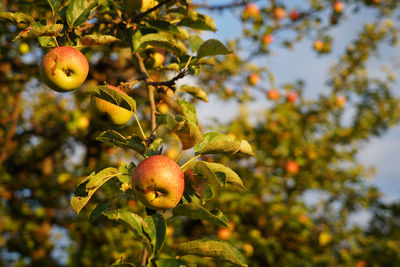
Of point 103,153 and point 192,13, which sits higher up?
point 192,13

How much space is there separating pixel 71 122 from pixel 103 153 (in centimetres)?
100

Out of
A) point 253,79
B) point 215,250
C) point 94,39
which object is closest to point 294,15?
point 253,79

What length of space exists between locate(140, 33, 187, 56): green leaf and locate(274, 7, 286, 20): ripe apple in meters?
4.20

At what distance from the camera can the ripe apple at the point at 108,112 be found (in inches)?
49.0

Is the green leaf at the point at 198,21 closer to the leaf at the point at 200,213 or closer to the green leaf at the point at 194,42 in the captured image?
the green leaf at the point at 194,42

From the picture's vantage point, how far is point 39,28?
105cm

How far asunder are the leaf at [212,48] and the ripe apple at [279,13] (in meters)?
4.32

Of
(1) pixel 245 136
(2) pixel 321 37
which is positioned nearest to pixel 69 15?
(1) pixel 245 136

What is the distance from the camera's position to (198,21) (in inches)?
59.7

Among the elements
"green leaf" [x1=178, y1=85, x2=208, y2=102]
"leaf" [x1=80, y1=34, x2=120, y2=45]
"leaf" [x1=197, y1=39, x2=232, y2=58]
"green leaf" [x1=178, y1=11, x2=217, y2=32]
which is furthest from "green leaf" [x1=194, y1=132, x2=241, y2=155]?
"green leaf" [x1=178, y1=11, x2=217, y2=32]

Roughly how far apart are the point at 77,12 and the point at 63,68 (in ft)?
0.73

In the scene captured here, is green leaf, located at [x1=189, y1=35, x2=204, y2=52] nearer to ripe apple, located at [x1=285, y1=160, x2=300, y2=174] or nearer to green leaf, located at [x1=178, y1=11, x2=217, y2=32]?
green leaf, located at [x1=178, y1=11, x2=217, y2=32]

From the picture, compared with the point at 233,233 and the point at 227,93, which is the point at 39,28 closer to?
the point at 233,233

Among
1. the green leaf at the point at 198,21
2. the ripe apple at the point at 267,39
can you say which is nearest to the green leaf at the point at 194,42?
the green leaf at the point at 198,21
